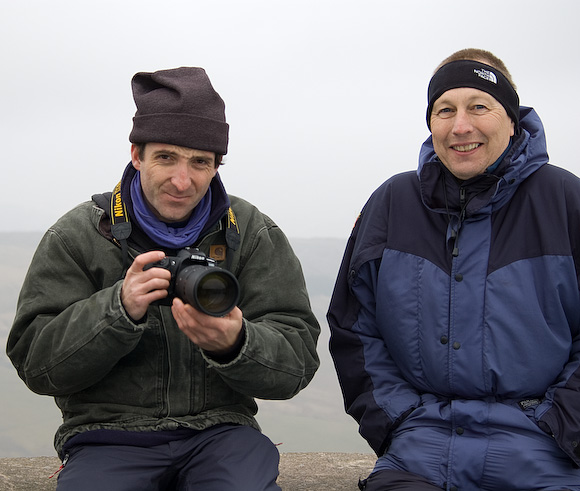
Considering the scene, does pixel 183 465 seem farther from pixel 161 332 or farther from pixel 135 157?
pixel 135 157

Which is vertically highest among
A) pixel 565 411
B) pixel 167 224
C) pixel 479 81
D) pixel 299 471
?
pixel 479 81

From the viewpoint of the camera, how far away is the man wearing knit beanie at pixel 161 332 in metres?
2.77

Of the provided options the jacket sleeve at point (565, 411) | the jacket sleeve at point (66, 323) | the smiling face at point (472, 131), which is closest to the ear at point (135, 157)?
the jacket sleeve at point (66, 323)

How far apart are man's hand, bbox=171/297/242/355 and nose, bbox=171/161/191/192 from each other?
0.48 m

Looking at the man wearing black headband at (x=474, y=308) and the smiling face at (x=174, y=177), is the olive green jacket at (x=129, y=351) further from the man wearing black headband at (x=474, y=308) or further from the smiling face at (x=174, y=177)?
the man wearing black headband at (x=474, y=308)

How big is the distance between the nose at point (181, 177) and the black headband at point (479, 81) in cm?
100

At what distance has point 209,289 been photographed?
261cm

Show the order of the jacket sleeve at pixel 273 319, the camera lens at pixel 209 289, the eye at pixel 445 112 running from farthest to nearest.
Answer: the eye at pixel 445 112
the jacket sleeve at pixel 273 319
the camera lens at pixel 209 289

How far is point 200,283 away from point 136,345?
57 centimetres

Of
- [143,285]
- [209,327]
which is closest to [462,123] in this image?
[209,327]

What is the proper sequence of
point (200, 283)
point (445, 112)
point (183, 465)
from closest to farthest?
point (200, 283)
point (183, 465)
point (445, 112)

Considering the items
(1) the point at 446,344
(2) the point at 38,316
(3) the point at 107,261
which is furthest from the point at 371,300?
(2) the point at 38,316

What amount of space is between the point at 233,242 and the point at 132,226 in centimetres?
39

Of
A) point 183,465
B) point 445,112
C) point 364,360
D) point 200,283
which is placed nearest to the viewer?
point 200,283
